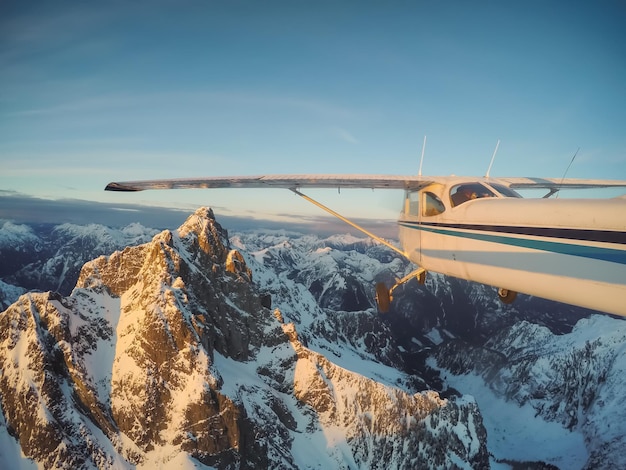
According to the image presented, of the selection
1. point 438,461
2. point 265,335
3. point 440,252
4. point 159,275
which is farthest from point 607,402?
point 440,252

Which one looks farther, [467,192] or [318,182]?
[318,182]

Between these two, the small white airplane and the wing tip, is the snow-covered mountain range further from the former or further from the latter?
the small white airplane

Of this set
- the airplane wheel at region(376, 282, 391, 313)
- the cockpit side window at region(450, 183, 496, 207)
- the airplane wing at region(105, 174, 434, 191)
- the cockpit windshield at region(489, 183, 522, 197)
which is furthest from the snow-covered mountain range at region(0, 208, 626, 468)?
the cockpit windshield at region(489, 183, 522, 197)

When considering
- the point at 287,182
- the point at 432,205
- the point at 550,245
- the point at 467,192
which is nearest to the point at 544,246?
the point at 550,245

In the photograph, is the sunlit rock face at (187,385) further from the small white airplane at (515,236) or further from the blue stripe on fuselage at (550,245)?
the blue stripe on fuselage at (550,245)

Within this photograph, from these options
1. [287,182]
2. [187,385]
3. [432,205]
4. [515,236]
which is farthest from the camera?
[187,385]

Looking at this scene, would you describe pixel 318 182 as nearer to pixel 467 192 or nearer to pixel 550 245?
pixel 467 192

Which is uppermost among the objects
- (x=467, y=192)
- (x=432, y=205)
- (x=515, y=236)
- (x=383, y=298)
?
(x=467, y=192)

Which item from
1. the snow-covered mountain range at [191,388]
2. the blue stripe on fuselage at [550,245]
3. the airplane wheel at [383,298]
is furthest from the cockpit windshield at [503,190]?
the snow-covered mountain range at [191,388]
